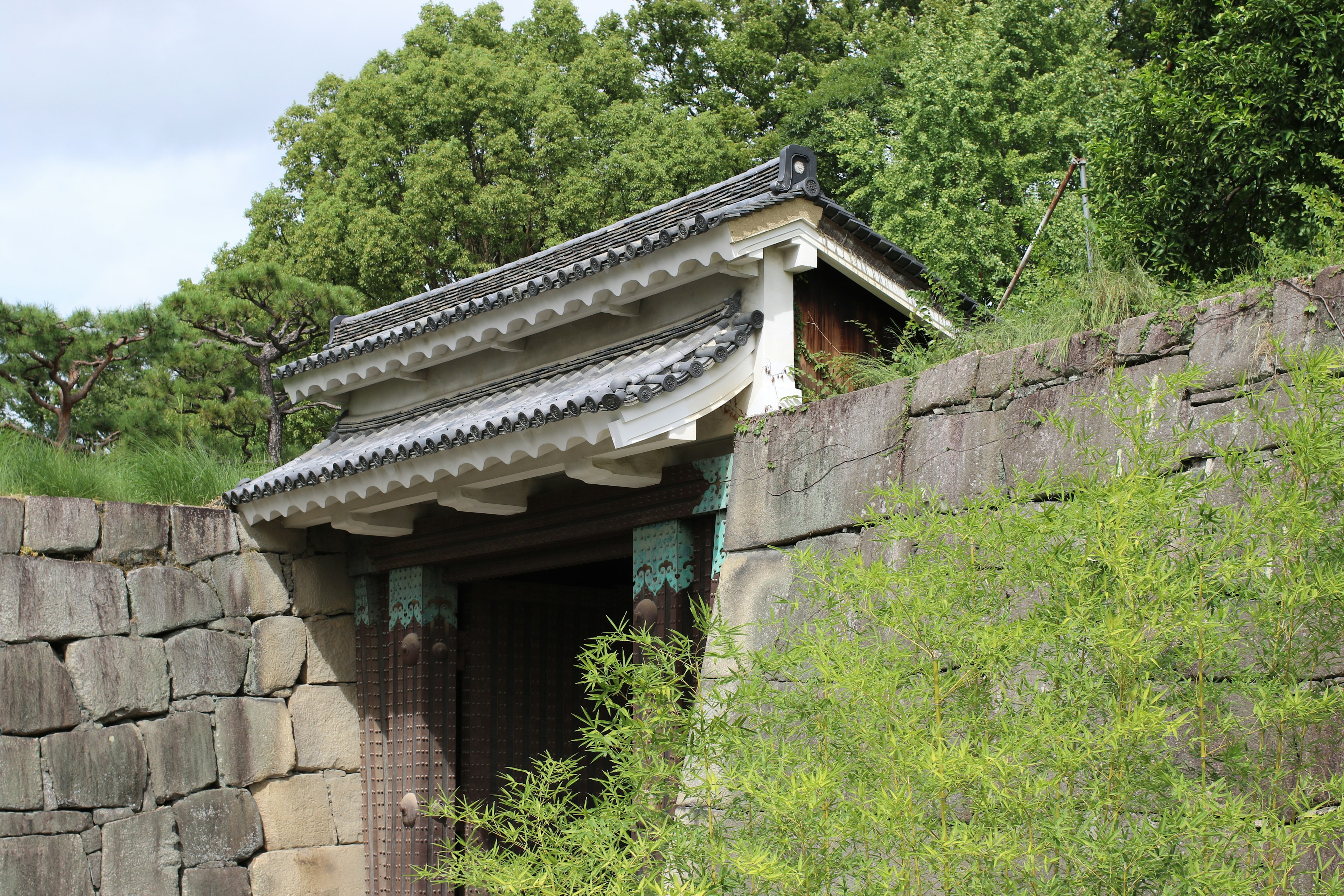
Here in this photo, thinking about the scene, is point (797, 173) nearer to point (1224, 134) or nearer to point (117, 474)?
point (1224, 134)

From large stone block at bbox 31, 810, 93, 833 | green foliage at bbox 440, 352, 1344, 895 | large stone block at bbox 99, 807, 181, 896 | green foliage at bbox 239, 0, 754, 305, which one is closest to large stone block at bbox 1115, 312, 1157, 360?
green foliage at bbox 440, 352, 1344, 895

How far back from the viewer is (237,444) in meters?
13.3

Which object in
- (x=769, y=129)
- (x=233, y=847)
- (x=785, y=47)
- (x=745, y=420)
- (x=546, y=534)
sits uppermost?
(x=785, y=47)

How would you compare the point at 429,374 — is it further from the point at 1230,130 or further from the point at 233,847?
the point at 1230,130

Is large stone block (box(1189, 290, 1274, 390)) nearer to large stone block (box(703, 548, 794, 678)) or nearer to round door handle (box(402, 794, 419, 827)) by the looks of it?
large stone block (box(703, 548, 794, 678))

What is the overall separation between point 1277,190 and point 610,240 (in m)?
3.97

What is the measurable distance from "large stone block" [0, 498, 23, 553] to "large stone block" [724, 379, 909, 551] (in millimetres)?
4234

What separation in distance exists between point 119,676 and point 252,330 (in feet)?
20.2

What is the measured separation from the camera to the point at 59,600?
22.3 ft

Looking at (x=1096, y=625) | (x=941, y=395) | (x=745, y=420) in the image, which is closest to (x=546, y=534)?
(x=745, y=420)

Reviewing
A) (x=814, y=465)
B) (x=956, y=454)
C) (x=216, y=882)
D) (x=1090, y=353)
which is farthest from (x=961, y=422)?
(x=216, y=882)

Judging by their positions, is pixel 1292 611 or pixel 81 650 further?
pixel 81 650

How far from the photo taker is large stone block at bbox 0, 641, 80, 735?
6.49 m

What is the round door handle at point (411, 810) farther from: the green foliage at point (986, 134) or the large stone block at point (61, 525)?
the green foliage at point (986, 134)
